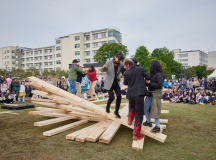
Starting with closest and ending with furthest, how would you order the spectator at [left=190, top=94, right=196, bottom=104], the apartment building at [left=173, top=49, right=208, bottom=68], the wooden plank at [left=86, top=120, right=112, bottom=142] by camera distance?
1. the wooden plank at [left=86, top=120, right=112, bottom=142]
2. the spectator at [left=190, top=94, right=196, bottom=104]
3. the apartment building at [left=173, top=49, right=208, bottom=68]

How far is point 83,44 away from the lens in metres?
69.8

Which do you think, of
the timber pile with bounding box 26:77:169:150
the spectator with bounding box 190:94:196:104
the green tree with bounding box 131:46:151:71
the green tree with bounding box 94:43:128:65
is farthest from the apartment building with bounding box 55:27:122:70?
the timber pile with bounding box 26:77:169:150

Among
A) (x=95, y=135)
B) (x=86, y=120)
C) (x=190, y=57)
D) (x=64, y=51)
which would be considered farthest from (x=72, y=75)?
(x=190, y=57)

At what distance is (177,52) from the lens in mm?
119812

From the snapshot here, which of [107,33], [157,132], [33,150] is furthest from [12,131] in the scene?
[107,33]

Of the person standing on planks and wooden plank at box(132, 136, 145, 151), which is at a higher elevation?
the person standing on planks

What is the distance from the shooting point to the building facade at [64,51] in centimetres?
6581

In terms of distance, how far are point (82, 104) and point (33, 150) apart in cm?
178

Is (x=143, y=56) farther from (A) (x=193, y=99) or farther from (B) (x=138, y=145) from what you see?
(B) (x=138, y=145)

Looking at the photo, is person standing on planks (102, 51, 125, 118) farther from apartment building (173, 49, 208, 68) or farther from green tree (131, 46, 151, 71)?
apartment building (173, 49, 208, 68)

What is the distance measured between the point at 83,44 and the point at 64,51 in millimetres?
10215

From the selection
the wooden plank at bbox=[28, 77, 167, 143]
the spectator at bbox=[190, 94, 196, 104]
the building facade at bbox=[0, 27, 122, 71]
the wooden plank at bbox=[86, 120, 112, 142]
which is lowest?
the spectator at bbox=[190, 94, 196, 104]

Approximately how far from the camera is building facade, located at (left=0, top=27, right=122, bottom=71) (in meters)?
65.8

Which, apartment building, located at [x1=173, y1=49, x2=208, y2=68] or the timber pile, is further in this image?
apartment building, located at [x1=173, y1=49, x2=208, y2=68]
